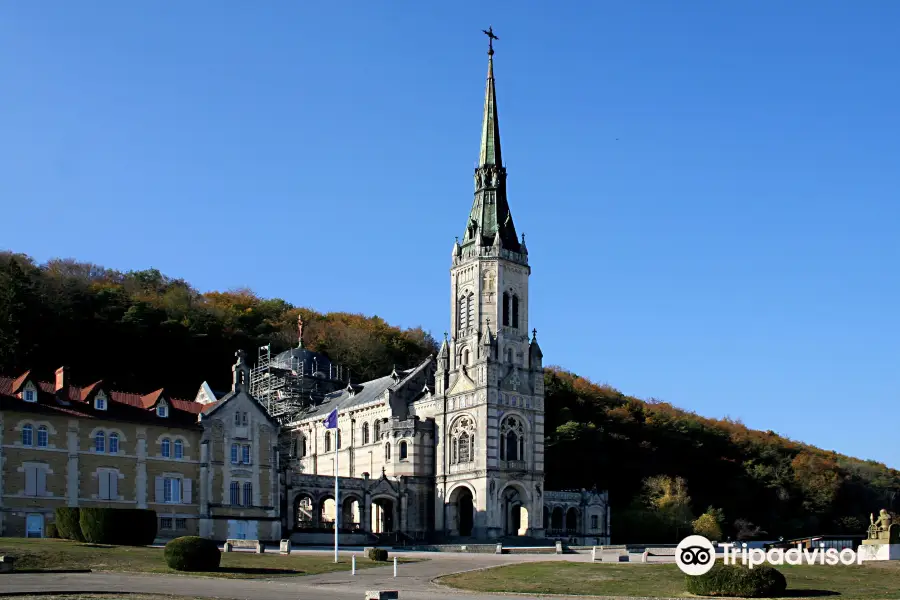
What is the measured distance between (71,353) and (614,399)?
59.4 m

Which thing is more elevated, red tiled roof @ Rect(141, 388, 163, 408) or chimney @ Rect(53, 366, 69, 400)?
chimney @ Rect(53, 366, 69, 400)

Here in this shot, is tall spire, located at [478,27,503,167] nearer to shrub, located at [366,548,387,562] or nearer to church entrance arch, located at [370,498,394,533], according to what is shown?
church entrance arch, located at [370,498,394,533]

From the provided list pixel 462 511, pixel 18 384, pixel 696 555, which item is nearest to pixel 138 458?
pixel 18 384

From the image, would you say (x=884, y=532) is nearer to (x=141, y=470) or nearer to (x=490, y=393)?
(x=490, y=393)

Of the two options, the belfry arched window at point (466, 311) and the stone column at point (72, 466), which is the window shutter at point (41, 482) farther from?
the belfry arched window at point (466, 311)

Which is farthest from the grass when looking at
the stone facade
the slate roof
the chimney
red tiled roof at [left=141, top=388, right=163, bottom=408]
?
red tiled roof at [left=141, top=388, right=163, bottom=408]

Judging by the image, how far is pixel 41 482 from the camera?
62.5m

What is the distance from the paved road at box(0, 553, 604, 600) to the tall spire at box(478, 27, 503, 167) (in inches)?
2160

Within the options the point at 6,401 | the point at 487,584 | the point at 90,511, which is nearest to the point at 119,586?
the point at 487,584

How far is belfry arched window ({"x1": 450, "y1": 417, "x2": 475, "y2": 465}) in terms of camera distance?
86.9 metres

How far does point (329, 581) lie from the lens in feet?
141

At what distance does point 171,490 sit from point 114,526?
1474 cm

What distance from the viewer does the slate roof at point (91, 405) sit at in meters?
63.1

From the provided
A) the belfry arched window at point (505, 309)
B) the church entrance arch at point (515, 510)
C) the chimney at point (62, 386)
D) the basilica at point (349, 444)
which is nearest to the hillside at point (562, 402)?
the basilica at point (349, 444)
